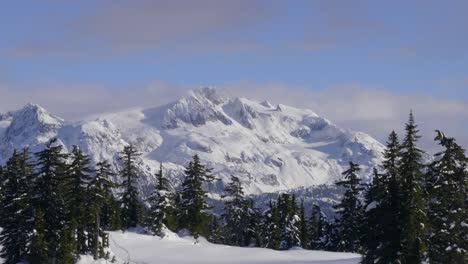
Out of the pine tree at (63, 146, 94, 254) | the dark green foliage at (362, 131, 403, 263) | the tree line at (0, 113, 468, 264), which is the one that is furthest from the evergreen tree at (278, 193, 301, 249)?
the dark green foliage at (362, 131, 403, 263)

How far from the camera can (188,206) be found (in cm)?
9100

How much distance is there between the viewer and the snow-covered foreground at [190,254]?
2785 inches

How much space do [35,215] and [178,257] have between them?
22111 millimetres

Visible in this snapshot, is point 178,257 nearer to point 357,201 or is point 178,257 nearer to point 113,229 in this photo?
point 113,229

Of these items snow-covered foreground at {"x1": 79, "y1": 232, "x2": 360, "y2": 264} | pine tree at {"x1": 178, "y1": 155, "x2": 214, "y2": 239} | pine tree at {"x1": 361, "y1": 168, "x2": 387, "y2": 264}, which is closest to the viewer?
pine tree at {"x1": 361, "y1": 168, "x2": 387, "y2": 264}

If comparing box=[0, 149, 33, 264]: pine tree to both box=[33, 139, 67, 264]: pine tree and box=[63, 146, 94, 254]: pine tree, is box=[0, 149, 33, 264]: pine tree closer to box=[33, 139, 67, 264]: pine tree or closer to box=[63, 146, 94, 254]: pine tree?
box=[33, 139, 67, 264]: pine tree

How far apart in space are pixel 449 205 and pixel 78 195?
3437 centimetres

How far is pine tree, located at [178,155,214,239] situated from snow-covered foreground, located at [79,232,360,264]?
5342 mm

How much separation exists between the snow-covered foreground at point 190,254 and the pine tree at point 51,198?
855 centimetres

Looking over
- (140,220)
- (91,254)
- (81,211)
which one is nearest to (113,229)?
(140,220)

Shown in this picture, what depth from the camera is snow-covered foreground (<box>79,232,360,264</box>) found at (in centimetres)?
7075

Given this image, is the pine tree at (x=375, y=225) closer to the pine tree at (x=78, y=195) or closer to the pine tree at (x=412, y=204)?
the pine tree at (x=412, y=204)

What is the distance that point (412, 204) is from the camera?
4769 cm

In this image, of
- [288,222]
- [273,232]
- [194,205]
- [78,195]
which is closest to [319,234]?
[288,222]
